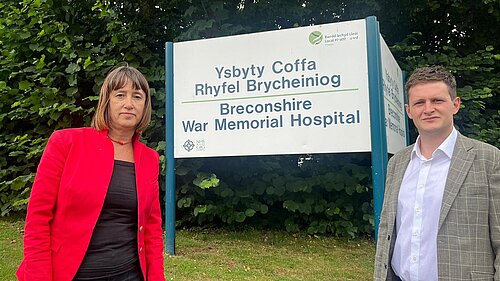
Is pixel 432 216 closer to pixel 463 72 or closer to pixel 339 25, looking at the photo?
pixel 339 25

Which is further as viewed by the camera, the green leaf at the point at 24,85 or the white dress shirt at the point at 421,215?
the green leaf at the point at 24,85

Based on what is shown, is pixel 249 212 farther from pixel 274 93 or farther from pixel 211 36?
pixel 211 36

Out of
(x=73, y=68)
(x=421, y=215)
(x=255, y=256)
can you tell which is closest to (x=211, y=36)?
(x=73, y=68)

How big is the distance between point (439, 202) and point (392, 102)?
373 centimetres

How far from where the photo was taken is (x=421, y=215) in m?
1.79

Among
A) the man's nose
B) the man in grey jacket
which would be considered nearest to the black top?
the man's nose

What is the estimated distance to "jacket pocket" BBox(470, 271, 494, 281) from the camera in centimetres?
164

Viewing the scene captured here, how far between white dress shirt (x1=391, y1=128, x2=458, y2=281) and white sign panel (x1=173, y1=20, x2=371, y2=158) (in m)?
2.47

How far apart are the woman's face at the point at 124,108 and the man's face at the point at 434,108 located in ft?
4.15

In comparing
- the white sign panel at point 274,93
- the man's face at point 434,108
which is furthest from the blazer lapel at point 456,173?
the white sign panel at point 274,93

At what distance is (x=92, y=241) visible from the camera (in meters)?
1.80

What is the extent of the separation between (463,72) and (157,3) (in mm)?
5029

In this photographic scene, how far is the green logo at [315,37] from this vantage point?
4578mm

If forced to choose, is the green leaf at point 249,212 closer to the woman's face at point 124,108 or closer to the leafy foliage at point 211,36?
the leafy foliage at point 211,36
